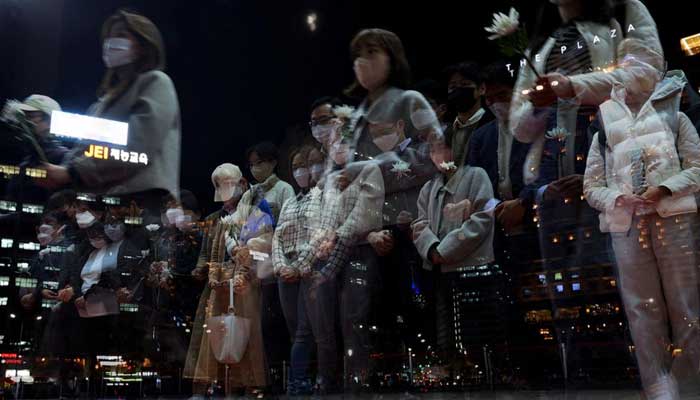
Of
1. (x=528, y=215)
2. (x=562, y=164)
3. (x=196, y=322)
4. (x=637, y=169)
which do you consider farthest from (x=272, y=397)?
(x=637, y=169)

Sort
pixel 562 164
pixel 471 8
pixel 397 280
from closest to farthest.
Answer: pixel 562 164
pixel 397 280
pixel 471 8

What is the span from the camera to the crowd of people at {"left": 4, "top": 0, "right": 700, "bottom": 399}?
6.40 feet

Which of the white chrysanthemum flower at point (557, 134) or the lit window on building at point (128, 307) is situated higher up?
the white chrysanthemum flower at point (557, 134)

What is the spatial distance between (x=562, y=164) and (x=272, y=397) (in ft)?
5.73

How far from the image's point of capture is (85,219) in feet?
10.5

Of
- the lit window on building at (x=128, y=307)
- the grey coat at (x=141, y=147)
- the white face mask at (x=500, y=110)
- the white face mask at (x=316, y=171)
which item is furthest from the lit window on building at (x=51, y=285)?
the white face mask at (x=500, y=110)

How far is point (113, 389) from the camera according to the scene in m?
3.41

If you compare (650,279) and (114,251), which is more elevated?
(114,251)

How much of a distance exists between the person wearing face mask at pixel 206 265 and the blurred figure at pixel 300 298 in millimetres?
446

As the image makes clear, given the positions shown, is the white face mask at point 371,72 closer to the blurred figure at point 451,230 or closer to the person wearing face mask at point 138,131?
the blurred figure at point 451,230

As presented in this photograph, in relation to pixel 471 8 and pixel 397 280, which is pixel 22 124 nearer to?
pixel 397 280

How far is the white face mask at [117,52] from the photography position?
3238 mm

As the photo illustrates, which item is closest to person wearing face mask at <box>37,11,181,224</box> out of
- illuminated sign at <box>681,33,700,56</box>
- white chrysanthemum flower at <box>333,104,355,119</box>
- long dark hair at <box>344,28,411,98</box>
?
white chrysanthemum flower at <box>333,104,355,119</box>

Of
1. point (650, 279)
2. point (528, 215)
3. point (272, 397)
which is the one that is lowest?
point (272, 397)
